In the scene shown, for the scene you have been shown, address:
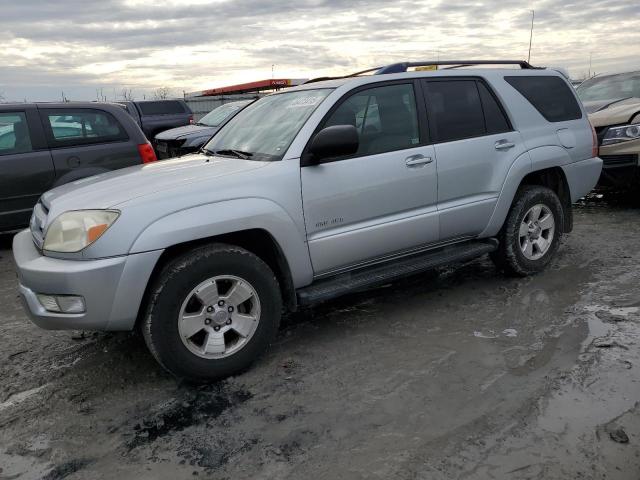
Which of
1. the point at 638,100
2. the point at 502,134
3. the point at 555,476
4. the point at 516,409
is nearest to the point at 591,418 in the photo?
the point at 516,409

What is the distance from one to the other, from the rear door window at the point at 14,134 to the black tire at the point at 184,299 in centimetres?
439

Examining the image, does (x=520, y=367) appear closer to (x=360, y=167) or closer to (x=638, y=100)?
(x=360, y=167)

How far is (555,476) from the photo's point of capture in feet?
7.50

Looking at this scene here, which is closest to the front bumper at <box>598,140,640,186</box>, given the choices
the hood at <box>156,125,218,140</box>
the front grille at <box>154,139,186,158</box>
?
the hood at <box>156,125,218,140</box>

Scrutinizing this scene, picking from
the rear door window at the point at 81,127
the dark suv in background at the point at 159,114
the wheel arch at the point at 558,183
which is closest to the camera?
the wheel arch at the point at 558,183

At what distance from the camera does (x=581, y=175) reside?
4.96m

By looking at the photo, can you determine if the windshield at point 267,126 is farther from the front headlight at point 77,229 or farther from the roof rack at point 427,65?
the front headlight at point 77,229

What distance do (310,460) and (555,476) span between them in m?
1.04

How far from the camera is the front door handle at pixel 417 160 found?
387cm

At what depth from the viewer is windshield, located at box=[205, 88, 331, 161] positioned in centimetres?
367

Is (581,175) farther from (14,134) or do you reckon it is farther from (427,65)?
(14,134)

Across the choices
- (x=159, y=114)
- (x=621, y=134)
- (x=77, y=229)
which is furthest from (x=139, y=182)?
(x=159, y=114)

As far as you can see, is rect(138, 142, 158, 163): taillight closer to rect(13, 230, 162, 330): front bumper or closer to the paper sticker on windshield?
the paper sticker on windshield

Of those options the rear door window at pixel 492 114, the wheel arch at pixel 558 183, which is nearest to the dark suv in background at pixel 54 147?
the rear door window at pixel 492 114
